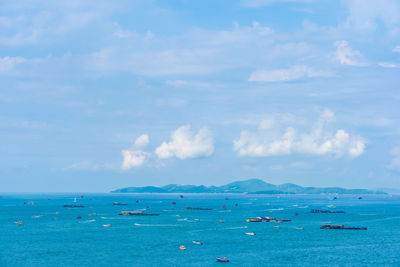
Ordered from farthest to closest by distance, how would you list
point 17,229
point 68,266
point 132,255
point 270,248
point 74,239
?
point 17,229, point 74,239, point 270,248, point 132,255, point 68,266

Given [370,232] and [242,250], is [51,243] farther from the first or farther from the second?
[370,232]

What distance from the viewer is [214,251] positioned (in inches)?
3969

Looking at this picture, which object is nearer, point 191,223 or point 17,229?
point 17,229

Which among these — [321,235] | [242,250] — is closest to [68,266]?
[242,250]

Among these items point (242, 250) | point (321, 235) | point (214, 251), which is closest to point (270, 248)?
point (242, 250)

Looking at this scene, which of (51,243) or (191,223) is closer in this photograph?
(51,243)

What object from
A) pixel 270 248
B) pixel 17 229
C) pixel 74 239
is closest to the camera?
pixel 270 248

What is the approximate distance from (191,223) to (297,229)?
38543 millimetres

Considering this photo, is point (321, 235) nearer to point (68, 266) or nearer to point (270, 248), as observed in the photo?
point (270, 248)

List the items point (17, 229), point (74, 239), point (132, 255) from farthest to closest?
point (17, 229)
point (74, 239)
point (132, 255)

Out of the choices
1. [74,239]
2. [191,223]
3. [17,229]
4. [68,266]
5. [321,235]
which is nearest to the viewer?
[68,266]

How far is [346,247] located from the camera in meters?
109

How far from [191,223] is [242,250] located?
2353 inches

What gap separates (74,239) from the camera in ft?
393
